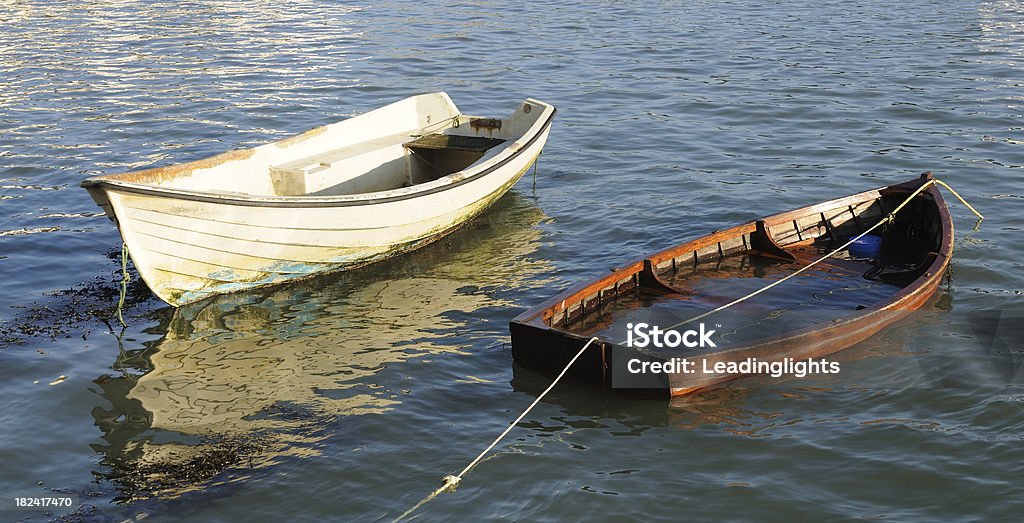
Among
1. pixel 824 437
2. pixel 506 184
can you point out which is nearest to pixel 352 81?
pixel 506 184

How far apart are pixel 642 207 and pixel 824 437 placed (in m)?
6.14

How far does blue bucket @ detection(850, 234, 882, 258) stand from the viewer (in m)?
11.0

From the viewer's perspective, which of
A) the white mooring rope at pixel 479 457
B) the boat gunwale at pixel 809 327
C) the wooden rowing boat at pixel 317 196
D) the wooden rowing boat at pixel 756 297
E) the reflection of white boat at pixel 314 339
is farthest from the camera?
the wooden rowing boat at pixel 317 196

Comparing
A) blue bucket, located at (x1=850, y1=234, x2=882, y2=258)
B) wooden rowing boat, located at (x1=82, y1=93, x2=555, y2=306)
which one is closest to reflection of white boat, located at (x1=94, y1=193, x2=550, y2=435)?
wooden rowing boat, located at (x1=82, y1=93, x2=555, y2=306)

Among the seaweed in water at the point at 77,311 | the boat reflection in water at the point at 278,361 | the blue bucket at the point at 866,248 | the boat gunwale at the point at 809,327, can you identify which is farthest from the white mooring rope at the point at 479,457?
the seaweed in water at the point at 77,311

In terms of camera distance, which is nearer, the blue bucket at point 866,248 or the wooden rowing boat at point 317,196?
the wooden rowing boat at point 317,196

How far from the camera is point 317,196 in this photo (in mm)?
10617

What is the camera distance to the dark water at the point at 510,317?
732cm

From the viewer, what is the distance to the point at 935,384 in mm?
8648

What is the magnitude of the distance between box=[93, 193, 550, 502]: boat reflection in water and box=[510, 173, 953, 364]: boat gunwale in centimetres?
126

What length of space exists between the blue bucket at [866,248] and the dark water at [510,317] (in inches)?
31.8

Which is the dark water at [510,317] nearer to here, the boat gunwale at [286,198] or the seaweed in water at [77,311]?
the seaweed in water at [77,311]

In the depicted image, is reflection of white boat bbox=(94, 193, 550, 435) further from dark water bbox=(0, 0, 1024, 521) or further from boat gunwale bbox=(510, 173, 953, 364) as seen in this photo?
boat gunwale bbox=(510, 173, 953, 364)

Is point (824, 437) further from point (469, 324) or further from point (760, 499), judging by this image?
point (469, 324)
